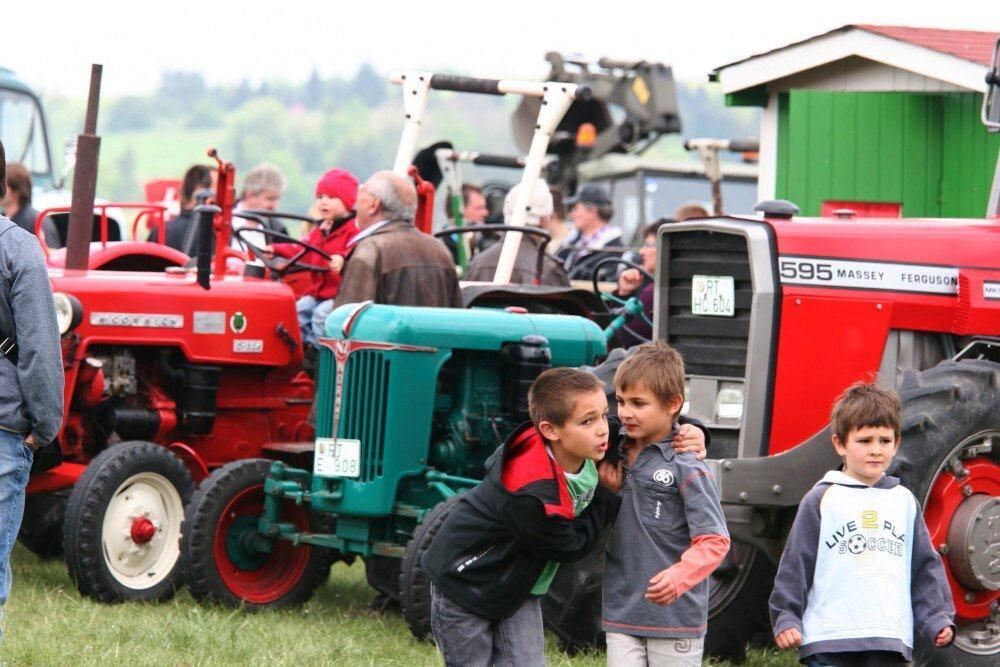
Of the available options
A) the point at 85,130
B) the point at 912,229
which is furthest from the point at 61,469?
the point at 912,229

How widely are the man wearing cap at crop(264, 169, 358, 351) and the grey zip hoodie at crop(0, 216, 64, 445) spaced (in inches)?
133

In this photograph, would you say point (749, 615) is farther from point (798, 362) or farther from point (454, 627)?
point (454, 627)

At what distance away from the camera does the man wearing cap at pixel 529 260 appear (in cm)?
902

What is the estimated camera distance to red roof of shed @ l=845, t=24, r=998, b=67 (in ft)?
35.5

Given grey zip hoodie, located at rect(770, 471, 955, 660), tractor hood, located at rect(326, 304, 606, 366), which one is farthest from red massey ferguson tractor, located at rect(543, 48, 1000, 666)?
grey zip hoodie, located at rect(770, 471, 955, 660)

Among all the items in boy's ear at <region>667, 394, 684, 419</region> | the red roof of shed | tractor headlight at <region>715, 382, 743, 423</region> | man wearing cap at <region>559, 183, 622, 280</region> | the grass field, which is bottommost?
the grass field

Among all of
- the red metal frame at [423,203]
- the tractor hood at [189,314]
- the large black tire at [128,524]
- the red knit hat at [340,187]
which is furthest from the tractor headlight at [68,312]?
the red metal frame at [423,203]

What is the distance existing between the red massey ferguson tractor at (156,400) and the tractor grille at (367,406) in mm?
1142

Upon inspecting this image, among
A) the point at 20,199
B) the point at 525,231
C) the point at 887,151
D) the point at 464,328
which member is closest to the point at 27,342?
the point at 464,328

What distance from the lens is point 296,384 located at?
8656 mm

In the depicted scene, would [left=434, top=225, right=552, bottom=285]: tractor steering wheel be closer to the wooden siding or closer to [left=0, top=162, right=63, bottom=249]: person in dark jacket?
[left=0, top=162, right=63, bottom=249]: person in dark jacket

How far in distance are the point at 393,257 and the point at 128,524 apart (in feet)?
5.33

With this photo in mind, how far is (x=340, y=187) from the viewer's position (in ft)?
28.3

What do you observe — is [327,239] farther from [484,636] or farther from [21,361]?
[484,636]
